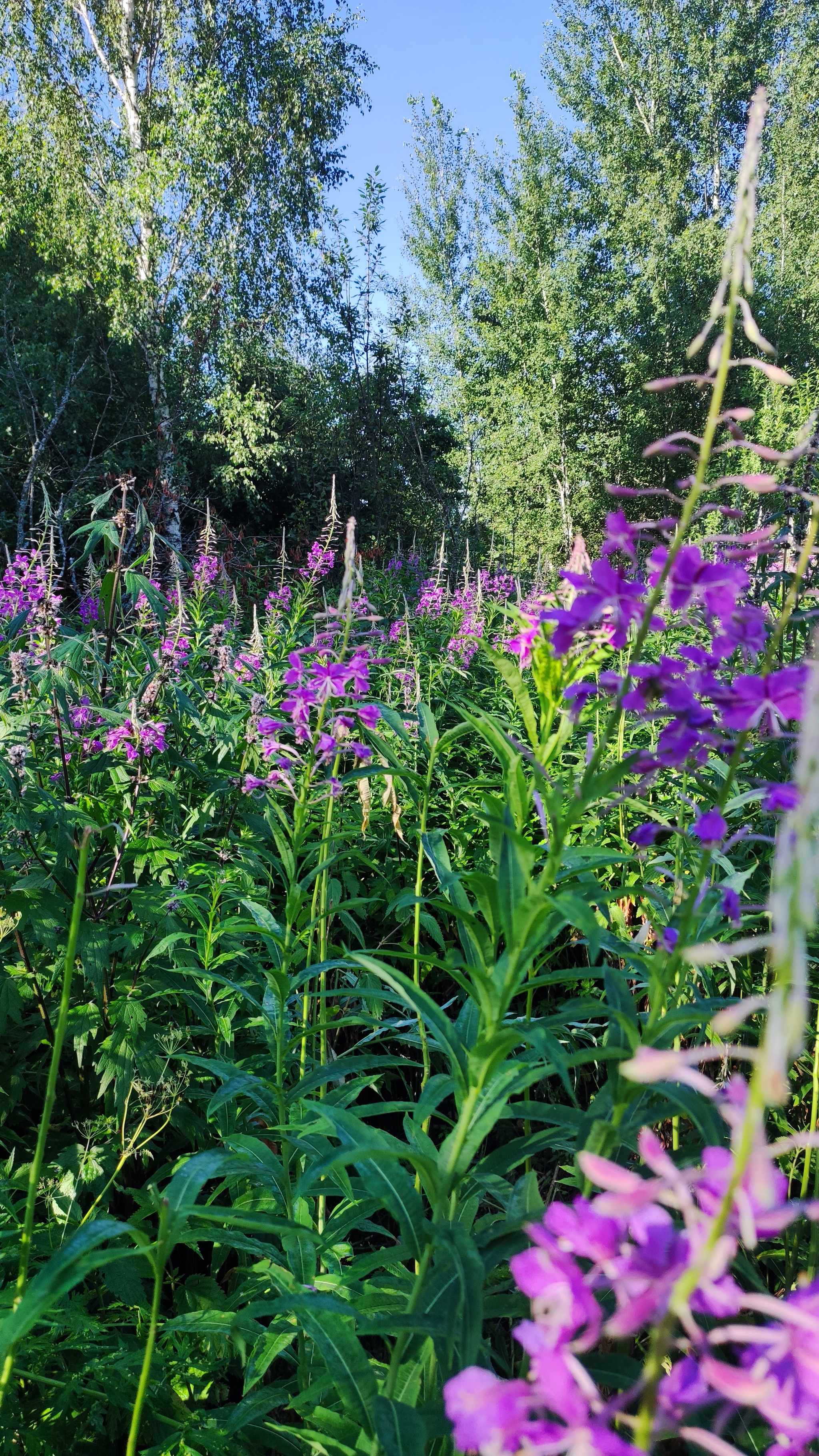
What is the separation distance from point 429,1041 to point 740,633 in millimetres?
1281

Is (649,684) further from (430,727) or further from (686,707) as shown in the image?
(430,727)

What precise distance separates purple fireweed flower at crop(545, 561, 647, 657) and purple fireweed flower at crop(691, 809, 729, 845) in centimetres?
24

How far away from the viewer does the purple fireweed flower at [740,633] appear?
97 cm

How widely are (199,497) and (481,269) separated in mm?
13576

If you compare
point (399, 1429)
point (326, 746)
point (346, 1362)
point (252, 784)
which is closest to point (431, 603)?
point (252, 784)

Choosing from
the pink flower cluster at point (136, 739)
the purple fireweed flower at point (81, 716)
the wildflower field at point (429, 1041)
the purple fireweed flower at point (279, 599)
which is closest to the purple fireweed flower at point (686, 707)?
the wildflower field at point (429, 1041)

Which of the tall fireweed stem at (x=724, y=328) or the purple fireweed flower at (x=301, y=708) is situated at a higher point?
the tall fireweed stem at (x=724, y=328)

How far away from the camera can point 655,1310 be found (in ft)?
1.55

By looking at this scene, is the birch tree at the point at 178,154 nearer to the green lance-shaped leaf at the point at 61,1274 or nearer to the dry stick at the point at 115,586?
the dry stick at the point at 115,586

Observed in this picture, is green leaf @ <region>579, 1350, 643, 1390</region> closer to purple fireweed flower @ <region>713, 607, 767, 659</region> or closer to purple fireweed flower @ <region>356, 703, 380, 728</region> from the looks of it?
purple fireweed flower @ <region>713, 607, 767, 659</region>

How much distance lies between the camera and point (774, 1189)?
45 cm

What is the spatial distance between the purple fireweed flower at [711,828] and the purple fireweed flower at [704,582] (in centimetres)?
25

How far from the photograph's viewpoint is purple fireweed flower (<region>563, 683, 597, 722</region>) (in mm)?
1025

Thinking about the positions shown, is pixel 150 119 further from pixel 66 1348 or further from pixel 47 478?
pixel 66 1348
